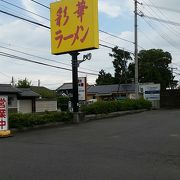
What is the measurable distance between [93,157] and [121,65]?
64949mm

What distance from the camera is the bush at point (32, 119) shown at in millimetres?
17719

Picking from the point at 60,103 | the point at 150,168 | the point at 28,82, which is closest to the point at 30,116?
the point at 150,168

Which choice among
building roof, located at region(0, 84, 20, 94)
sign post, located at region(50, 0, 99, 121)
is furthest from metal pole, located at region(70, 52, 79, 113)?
building roof, located at region(0, 84, 20, 94)

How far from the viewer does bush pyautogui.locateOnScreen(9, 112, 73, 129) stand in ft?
58.1

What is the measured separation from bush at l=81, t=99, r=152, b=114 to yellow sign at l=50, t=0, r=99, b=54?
4.38 m

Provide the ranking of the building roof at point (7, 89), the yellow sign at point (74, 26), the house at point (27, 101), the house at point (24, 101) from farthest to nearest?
the house at point (27, 101), the house at point (24, 101), the building roof at point (7, 89), the yellow sign at point (74, 26)

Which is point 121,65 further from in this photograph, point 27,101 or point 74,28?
point 74,28

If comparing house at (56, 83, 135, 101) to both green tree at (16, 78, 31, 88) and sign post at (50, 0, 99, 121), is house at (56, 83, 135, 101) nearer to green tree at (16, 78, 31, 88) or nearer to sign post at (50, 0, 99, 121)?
green tree at (16, 78, 31, 88)

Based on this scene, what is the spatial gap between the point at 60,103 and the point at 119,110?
23957 millimetres

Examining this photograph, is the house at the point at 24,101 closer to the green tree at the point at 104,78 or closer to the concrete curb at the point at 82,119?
the concrete curb at the point at 82,119

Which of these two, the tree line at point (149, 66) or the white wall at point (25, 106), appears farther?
the tree line at point (149, 66)

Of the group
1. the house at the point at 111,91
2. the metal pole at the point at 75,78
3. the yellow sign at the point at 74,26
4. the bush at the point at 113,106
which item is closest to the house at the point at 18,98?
the bush at the point at 113,106

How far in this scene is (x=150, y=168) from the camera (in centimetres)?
843

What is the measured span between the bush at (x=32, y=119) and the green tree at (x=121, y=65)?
1930 inches
